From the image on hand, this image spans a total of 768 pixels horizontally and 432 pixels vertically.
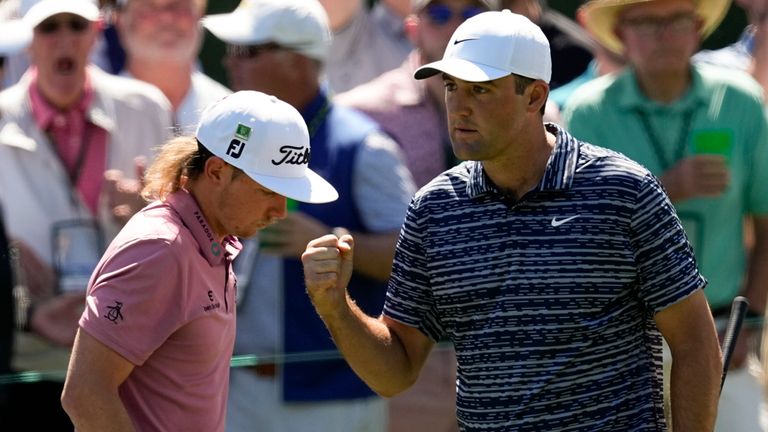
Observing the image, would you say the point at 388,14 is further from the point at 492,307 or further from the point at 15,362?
the point at 492,307

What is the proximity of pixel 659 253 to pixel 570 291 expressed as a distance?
0.78 ft

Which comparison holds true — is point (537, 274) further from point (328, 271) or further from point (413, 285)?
point (328, 271)

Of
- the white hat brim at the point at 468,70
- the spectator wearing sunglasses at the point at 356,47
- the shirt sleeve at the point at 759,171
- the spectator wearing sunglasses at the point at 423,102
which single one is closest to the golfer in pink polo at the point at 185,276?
the white hat brim at the point at 468,70

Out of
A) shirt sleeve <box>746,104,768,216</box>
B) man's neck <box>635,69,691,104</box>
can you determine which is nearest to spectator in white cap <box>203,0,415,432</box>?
man's neck <box>635,69,691,104</box>

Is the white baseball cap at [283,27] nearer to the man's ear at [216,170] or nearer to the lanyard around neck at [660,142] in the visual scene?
the lanyard around neck at [660,142]

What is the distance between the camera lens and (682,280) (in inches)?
144

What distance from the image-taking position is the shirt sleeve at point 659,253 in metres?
3.66

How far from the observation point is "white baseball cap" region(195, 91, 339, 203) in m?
3.71

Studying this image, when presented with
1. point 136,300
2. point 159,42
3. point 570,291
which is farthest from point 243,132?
point 159,42

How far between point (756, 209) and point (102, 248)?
259cm

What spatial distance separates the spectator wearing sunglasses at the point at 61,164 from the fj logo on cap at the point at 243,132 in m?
1.90

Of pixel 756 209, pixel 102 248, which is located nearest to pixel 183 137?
pixel 102 248

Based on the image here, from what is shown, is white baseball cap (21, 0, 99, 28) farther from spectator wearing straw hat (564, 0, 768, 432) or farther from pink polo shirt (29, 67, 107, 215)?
spectator wearing straw hat (564, 0, 768, 432)

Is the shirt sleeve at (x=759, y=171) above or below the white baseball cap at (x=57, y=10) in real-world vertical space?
below
